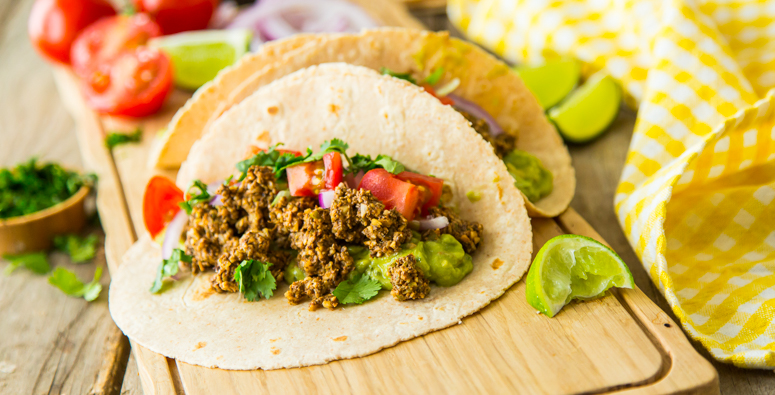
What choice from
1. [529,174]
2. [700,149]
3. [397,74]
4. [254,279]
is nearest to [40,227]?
[254,279]

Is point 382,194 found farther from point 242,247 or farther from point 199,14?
point 199,14

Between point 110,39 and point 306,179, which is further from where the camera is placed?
point 110,39

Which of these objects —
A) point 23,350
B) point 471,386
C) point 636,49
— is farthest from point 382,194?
point 636,49

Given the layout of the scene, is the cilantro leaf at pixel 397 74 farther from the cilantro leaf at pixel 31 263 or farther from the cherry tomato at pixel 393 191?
the cilantro leaf at pixel 31 263

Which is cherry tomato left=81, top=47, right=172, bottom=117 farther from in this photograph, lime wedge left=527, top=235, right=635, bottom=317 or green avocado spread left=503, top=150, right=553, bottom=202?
lime wedge left=527, top=235, right=635, bottom=317

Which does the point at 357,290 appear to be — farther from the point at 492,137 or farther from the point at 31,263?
the point at 31,263

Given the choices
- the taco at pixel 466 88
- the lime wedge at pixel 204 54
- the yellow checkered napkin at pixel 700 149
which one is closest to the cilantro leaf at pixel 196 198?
the taco at pixel 466 88
